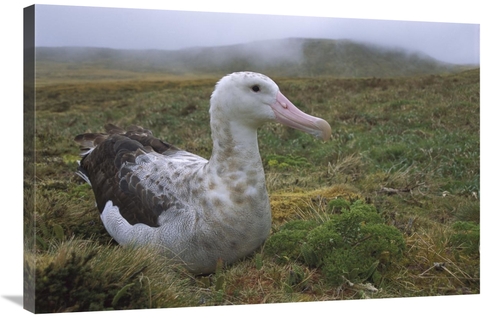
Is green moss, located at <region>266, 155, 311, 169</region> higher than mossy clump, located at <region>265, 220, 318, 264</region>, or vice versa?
green moss, located at <region>266, 155, 311, 169</region>

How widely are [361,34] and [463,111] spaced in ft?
5.03

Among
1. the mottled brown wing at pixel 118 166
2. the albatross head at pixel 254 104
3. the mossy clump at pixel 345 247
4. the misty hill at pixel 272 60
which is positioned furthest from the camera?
the misty hill at pixel 272 60

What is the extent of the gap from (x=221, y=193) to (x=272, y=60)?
7.29ft

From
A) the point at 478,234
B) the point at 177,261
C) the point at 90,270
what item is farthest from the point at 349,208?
the point at 90,270

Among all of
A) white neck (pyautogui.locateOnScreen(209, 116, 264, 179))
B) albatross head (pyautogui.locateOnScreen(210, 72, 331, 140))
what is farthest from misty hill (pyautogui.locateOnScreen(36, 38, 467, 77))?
white neck (pyautogui.locateOnScreen(209, 116, 264, 179))

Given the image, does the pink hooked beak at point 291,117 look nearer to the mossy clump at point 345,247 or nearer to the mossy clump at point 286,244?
the mossy clump at point 345,247

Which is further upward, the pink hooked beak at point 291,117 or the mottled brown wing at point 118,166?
the pink hooked beak at point 291,117

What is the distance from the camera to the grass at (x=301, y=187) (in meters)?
7.43

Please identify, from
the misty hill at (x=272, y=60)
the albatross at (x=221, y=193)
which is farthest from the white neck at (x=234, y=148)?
the misty hill at (x=272, y=60)

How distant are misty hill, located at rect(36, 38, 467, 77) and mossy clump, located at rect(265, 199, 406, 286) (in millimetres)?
1876

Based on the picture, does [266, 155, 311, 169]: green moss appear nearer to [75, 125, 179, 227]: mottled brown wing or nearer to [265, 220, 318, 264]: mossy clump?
[75, 125, 179, 227]: mottled brown wing

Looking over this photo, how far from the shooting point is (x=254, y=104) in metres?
7.59

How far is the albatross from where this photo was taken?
24.9ft

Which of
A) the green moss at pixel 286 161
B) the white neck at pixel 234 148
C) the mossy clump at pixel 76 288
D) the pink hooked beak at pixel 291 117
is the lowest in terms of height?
the mossy clump at pixel 76 288
